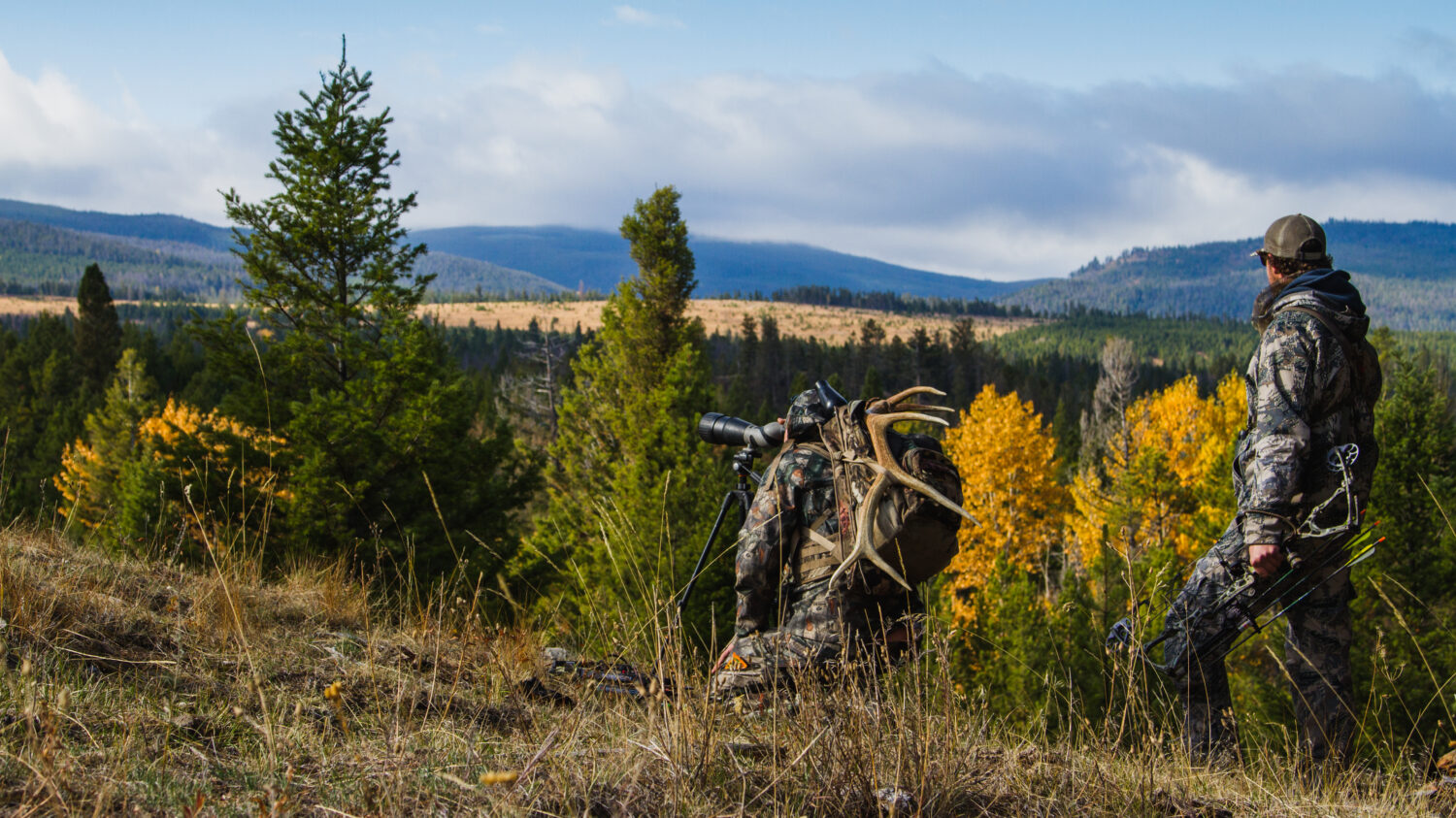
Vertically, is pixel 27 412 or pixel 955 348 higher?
pixel 955 348

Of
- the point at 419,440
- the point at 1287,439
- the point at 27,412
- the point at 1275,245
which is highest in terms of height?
the point at 1275,245

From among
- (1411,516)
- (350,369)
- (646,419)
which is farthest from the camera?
(646,419)

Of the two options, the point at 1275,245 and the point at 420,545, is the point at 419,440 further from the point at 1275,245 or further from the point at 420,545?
the point at 1275,245

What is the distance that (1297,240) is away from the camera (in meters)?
3.74

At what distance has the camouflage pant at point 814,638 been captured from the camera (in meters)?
3.26

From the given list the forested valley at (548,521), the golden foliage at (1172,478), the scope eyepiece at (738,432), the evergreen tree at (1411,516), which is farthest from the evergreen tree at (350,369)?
the golden foliage at (1172,478)

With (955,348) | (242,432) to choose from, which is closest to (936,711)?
(242,432)

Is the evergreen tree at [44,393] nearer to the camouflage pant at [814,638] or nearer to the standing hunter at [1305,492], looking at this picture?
the camouflage pant at [814,638]

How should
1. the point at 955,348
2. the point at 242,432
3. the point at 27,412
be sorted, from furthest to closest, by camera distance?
the point at 955,348 → the point at 27,412 → the point at 242,432

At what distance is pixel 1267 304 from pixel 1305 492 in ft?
2.87

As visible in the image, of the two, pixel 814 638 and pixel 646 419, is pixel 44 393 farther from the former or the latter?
pixel 814 638

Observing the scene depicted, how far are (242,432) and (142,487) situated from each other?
400cm

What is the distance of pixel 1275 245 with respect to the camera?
150 inches

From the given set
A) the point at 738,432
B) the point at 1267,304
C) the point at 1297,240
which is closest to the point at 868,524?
the point at 738,432
